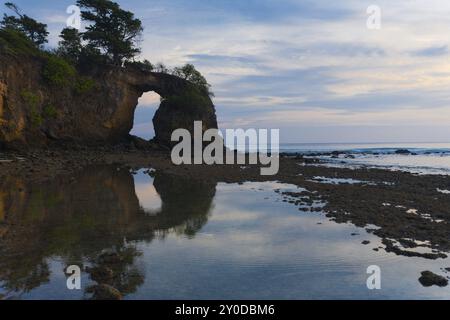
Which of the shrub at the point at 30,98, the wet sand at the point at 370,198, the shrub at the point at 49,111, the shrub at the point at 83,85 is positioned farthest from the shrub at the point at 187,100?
the shrub at the point at 30,98

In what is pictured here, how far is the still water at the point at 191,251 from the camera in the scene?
6.45 metres

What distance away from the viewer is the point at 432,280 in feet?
22.9

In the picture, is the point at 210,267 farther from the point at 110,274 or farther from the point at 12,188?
the point at 12,188

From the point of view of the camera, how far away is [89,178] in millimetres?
20953

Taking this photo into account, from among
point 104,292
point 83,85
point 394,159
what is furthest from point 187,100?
point 104,292

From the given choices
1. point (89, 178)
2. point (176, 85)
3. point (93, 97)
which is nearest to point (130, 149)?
point (93, 97)

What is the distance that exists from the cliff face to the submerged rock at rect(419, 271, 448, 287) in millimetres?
31049

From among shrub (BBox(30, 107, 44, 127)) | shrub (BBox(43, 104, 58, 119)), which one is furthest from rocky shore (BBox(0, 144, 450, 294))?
shrub (BBox(43, 104, 58, 119))

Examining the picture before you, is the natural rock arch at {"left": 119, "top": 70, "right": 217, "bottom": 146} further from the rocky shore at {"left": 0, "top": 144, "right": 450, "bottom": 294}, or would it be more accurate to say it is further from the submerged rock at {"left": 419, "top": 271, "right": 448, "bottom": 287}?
the submerged rock at {"left": 419, "top": 271, "right": 448, "bottom": 287}

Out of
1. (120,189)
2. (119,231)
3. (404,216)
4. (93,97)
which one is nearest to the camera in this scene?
(119,231)

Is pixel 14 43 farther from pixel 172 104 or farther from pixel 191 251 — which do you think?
pixel 191 251

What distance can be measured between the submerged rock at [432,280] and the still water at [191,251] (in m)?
0.12

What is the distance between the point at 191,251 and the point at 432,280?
15.2 feet
